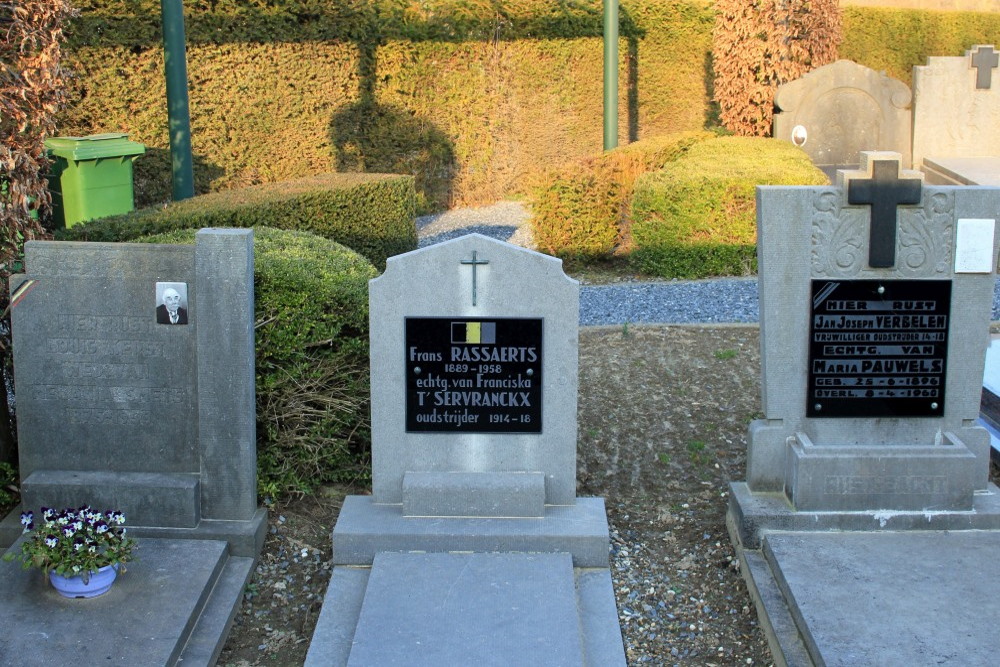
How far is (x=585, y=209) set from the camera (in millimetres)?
11312

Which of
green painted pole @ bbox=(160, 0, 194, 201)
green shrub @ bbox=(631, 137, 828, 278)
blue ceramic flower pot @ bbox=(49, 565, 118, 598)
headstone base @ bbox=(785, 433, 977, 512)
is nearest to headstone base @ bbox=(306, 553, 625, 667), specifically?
blue ceramic flower pot @ bbox=(49, 565, 118, 598)

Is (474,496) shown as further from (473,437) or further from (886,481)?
(886,481)

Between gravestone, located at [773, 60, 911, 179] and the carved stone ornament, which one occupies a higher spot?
gravestone, located at [773, 60, 911, 179]

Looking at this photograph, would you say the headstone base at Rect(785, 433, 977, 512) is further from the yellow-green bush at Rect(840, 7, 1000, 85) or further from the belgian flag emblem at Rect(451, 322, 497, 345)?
the yellow-green bush at Rect(840, 7, 1000, 85)

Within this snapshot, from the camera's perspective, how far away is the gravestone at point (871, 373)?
503cm

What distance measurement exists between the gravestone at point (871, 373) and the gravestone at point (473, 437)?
33.9 inches

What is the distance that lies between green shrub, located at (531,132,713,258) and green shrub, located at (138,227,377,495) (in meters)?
5.63

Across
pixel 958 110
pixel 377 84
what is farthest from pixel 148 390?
pixel 958 110

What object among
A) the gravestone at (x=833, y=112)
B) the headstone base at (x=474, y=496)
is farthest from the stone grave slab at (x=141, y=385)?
the gravestone at (x=833, y=112)

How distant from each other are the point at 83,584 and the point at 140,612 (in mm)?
272

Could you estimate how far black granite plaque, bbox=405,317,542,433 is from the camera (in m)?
5.10

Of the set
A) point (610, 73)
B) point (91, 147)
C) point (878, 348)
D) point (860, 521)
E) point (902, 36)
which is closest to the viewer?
point (860, 521)

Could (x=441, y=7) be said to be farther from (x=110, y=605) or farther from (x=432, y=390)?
(x=110, y=605)

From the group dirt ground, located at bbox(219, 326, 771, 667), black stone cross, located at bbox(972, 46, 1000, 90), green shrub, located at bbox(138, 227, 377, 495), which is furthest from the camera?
black stone cross, located at bbox(972, 46, 1000, 90)
